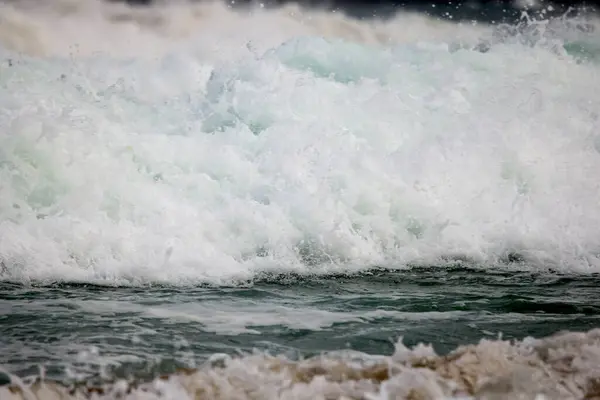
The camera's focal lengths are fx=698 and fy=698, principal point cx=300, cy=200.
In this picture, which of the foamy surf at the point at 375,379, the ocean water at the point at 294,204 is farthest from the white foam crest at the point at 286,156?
the foamy surf at the point at 375,379

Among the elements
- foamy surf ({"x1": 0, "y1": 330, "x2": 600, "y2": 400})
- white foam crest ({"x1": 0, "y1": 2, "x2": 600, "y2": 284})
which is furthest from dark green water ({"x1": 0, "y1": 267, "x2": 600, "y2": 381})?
white foam crest ({"x1": 0, "y1": 2, "x2": 600, "y2": 284})

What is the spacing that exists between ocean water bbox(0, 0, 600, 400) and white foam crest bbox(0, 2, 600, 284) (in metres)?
0.02

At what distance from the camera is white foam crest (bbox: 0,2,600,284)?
465 cm

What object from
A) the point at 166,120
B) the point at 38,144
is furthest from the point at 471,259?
the point at 38,144

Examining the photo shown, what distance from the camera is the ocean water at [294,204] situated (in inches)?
94.6

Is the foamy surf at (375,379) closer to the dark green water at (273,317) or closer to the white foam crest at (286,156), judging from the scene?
the dark green water at (273,317)

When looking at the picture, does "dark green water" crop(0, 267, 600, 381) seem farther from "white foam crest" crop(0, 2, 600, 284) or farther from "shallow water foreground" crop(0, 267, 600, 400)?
"white foam crest" crop(0, 2, 600, 284)

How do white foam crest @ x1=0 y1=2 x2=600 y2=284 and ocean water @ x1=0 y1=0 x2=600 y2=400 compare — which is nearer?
ocean water @ x1=0 y1=0 x2=600 y2=400

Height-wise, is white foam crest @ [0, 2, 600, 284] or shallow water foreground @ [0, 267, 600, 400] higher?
white foam crest @ [0, 2, 600, 284]

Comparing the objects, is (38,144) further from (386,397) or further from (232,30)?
(386,397)

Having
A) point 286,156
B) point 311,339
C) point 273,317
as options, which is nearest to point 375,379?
point 311,339

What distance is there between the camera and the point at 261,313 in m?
3.24

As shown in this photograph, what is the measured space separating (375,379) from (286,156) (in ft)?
11.4

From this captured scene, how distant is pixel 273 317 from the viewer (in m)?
3.16
